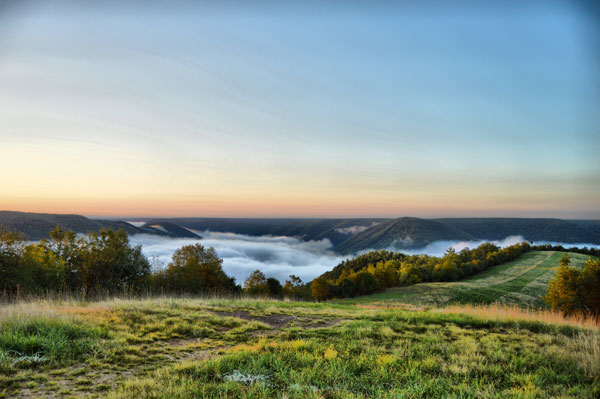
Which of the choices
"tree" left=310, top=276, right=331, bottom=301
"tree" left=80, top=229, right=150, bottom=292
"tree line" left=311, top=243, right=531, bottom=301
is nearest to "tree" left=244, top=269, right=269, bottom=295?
"tree" left=310, top=276, right=331, bottom=301

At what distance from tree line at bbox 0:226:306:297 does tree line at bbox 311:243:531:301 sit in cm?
3728

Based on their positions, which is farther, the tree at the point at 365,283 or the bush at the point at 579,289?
the tree at the point at 365,283

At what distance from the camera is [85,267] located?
3356 centimetres

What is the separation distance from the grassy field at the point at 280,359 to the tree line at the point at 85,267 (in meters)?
16.5

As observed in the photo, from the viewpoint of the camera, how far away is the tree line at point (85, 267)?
27125 millimetres

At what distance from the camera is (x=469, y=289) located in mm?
59438

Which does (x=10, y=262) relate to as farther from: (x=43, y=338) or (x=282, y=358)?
(x=282, y=358)

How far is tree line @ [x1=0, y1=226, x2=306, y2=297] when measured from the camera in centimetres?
2712

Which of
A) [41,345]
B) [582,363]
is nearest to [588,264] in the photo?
[582,363]

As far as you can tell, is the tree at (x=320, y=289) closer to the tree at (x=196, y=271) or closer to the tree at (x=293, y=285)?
the tree at (x=293, y=285)

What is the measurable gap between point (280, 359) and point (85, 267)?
3523 centimetres

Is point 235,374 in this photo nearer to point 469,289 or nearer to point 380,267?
point 469,289

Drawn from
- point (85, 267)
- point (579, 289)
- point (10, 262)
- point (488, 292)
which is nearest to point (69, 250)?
point (85, 267)

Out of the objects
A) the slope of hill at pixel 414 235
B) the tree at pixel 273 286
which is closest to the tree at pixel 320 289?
the tree at pixel 273 286
